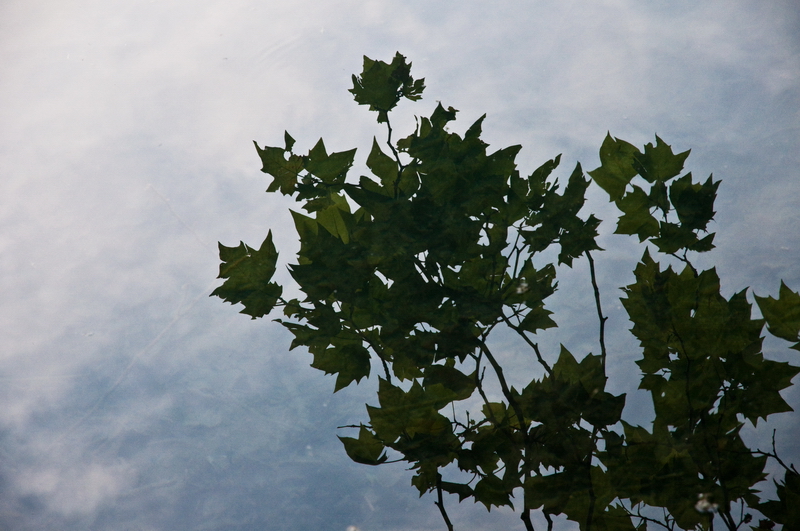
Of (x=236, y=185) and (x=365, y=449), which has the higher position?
(x=236, y=185)

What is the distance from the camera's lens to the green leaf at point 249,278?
351 mm

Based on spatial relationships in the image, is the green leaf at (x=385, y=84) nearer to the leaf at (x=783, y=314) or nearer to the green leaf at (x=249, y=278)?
the green leaf at (x=249, y=278)

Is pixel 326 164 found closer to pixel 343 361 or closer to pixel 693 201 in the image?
pixel 343 361

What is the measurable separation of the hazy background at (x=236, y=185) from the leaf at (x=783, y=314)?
0.66ft

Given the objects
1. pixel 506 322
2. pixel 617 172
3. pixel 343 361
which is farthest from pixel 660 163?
pixel 343 361

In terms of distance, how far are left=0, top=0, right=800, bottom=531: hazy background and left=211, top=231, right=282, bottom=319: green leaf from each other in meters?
0.33

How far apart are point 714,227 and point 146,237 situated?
766 millimetres

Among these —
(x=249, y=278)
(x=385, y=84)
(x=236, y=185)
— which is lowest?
(x=249, y=278)

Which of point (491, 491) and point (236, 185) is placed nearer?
point (491, 491)

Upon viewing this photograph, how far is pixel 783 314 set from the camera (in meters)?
0.33

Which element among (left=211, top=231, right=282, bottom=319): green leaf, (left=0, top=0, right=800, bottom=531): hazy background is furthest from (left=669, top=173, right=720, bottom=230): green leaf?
(left=211, top=231, right=282, bottom=319): green leaf

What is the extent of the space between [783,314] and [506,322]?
17 centimetres

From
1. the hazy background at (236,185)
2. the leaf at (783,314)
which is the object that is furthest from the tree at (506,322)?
the hazy background at (236,185)

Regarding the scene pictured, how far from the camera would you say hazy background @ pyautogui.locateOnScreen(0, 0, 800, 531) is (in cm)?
61
